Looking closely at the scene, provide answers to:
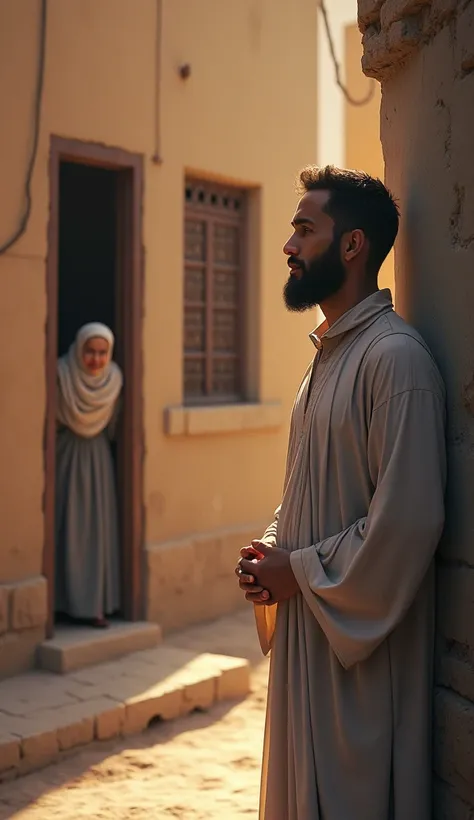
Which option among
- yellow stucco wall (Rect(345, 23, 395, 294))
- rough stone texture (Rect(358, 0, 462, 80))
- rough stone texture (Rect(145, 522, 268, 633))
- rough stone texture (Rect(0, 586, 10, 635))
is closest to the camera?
rough stone texture (Rect(358, 0, 462, 80))

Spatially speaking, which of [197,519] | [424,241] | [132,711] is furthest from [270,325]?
[424,241]

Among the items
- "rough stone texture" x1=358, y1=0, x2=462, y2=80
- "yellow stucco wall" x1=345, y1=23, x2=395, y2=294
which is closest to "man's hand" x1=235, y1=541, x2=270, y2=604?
"rough stone texture" x1=358, y1=0, x2=462, y2=80

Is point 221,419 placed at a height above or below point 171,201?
below

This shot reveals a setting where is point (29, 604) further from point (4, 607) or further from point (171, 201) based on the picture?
point (171, 201)

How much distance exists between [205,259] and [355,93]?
596cm

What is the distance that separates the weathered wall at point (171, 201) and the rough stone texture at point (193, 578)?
0.02 m

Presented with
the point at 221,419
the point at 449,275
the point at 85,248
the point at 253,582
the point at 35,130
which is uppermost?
the point at 35,130

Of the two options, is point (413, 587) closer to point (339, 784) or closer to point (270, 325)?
point (339, 784)

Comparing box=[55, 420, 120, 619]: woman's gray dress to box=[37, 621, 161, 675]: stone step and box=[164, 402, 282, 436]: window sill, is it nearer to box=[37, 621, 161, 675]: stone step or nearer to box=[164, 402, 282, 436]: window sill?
box=[37, 621, 161, 675]: stone step

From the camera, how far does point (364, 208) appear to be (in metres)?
2.61

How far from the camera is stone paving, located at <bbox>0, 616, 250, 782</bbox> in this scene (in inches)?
187

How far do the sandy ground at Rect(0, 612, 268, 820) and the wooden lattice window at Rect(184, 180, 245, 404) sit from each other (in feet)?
8.84

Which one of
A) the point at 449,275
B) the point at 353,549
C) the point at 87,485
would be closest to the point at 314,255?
the point at 449,275

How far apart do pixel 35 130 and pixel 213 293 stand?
214 cm
